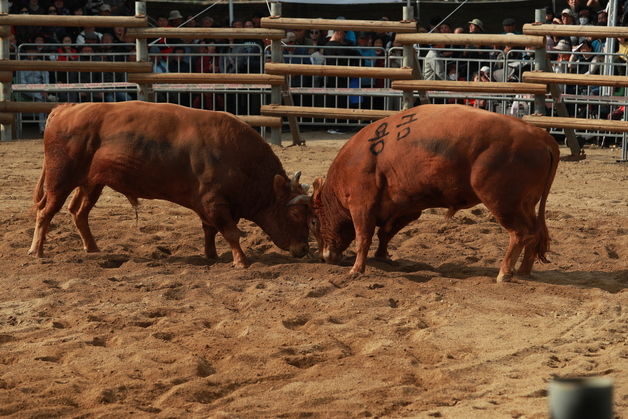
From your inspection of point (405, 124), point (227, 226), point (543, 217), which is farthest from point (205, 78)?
point (543, 217)

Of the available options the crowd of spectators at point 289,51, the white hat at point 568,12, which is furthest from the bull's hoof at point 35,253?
the white hat at point 568,12

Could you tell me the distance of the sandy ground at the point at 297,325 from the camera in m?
5.27

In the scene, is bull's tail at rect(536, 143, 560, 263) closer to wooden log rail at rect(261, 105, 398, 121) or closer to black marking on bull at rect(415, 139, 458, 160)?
black marking on bull at rect(415, 139, 458, 160)

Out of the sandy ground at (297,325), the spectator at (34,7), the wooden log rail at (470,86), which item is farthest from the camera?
the spectator at (34,7)

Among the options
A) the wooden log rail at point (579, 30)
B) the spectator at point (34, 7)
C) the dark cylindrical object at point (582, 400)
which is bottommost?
the dark cylindrical object at point (582, 400)

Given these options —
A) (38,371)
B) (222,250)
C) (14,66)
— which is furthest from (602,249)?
(14,66)

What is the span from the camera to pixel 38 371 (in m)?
5.59

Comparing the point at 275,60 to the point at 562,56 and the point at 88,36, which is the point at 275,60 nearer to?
the point at 88,36

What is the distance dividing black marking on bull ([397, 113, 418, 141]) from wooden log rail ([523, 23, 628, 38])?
560cm

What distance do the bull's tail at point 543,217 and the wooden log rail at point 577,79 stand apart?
5366mm

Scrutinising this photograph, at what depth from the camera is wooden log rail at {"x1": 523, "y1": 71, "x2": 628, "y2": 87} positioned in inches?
506

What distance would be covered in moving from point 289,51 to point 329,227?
7.92m

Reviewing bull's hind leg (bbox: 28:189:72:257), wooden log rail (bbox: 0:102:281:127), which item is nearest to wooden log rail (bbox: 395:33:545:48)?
wooden log rail (bbox: 0:102:281:127)

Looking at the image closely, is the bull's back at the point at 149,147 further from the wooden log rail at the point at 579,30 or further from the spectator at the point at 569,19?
the spectator at the point at 569,19
